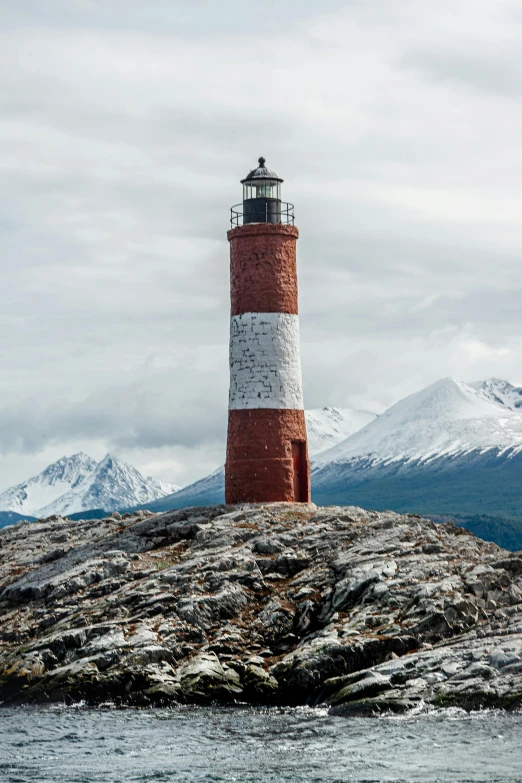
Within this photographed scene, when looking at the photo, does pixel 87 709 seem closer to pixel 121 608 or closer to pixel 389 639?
pixel 121 608

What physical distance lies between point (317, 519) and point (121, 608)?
14.9m

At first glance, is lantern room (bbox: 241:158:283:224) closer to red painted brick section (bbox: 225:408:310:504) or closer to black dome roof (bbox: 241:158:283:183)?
black dome roof (bbox: 241:158:283:183)

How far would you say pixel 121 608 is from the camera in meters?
62.7

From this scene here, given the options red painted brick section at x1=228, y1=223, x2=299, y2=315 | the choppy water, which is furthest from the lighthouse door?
the choppy water

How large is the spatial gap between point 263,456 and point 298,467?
3.03 m

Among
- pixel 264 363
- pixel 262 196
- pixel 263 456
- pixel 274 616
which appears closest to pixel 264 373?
pixel 264 363

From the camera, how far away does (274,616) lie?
6088 centimetres

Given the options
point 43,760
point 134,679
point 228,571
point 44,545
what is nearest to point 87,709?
point 134,679

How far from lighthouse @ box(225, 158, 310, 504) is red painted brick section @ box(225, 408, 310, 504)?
0.20 ft

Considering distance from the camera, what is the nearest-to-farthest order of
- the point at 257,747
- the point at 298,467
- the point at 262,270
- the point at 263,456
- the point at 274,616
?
1. the point at 257,747
2. the point at 274,616
3. the point at 263,456
4. the point at 262,270
5. the point at 298,467

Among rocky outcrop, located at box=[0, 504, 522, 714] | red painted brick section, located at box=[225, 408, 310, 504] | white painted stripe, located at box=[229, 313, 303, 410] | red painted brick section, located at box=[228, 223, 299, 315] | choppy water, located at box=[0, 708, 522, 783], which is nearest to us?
choppy water, located at box=[0, 708, 522, 783]

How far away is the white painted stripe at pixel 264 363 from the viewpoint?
7675 centimetres

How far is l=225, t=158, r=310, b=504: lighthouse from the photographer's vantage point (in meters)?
76.8

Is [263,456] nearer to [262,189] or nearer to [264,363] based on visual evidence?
[264,363]
